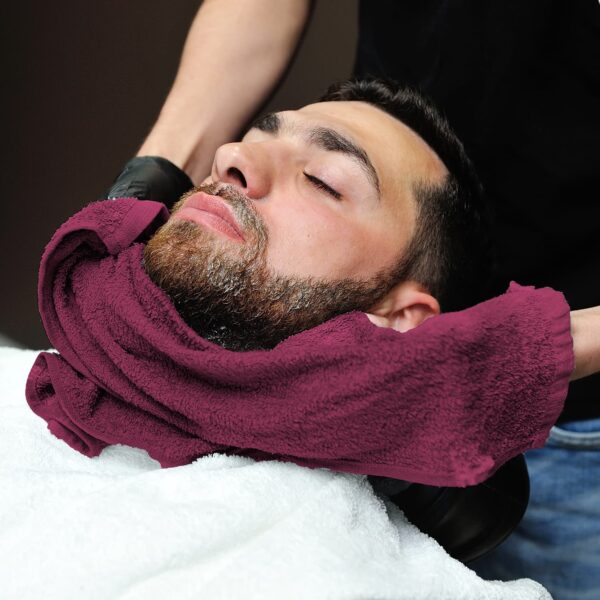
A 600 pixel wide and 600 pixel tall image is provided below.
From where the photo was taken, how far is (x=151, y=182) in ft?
3.46

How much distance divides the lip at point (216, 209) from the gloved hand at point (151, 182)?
14cm

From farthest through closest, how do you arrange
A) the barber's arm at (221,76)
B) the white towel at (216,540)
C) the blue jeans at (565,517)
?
the barber's arm at (221,76) < the blue jeans at (565,517) < the white towel at (216,540)

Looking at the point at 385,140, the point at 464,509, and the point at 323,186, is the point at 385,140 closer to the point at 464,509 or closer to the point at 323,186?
the point at 323,186

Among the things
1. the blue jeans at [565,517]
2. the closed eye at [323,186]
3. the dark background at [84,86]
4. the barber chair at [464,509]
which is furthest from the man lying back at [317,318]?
the dark background at [84,86]

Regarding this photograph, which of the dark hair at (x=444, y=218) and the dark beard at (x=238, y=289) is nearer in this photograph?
the dark beard at (x=238, y=289)

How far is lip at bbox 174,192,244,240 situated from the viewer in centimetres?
88

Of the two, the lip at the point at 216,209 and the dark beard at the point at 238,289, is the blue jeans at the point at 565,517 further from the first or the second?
the lip at the point at 216,209

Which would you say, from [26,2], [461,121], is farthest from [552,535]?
[26,2]

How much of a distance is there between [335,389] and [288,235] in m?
0.25

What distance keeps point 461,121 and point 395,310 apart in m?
0.38

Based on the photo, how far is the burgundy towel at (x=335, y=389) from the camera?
2.22ft

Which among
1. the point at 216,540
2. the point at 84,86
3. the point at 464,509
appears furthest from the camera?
the point at 84,86

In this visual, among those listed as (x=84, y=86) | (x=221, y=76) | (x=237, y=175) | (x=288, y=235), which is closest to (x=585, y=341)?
(x=288, y=235)

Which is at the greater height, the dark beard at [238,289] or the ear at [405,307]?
the dark beard at [238,289]
